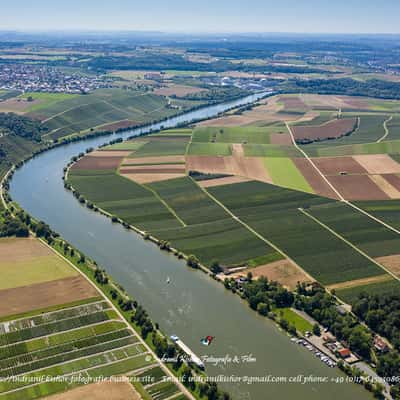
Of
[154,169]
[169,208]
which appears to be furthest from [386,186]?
[154,169]

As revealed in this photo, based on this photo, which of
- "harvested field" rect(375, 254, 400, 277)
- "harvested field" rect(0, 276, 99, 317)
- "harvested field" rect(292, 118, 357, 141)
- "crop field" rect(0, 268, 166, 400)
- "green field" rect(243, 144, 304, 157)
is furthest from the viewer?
"harvested field" rect(292, 118, 357, 141)

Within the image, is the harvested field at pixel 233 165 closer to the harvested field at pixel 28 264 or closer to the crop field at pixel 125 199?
the crop field at pixel 125 199

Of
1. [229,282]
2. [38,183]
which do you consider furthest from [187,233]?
[38,183]

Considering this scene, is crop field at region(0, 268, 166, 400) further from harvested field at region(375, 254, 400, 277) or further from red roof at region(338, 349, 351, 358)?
harvested field at region(375, 254, 400, 277)

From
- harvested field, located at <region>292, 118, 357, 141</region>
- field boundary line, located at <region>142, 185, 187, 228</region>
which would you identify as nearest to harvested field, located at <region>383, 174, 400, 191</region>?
harvested field, located at <region>292, 118, 357, 141</region>

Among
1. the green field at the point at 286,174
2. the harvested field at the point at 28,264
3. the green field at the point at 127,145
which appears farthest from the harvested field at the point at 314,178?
the harvested field at the point at 28,264
